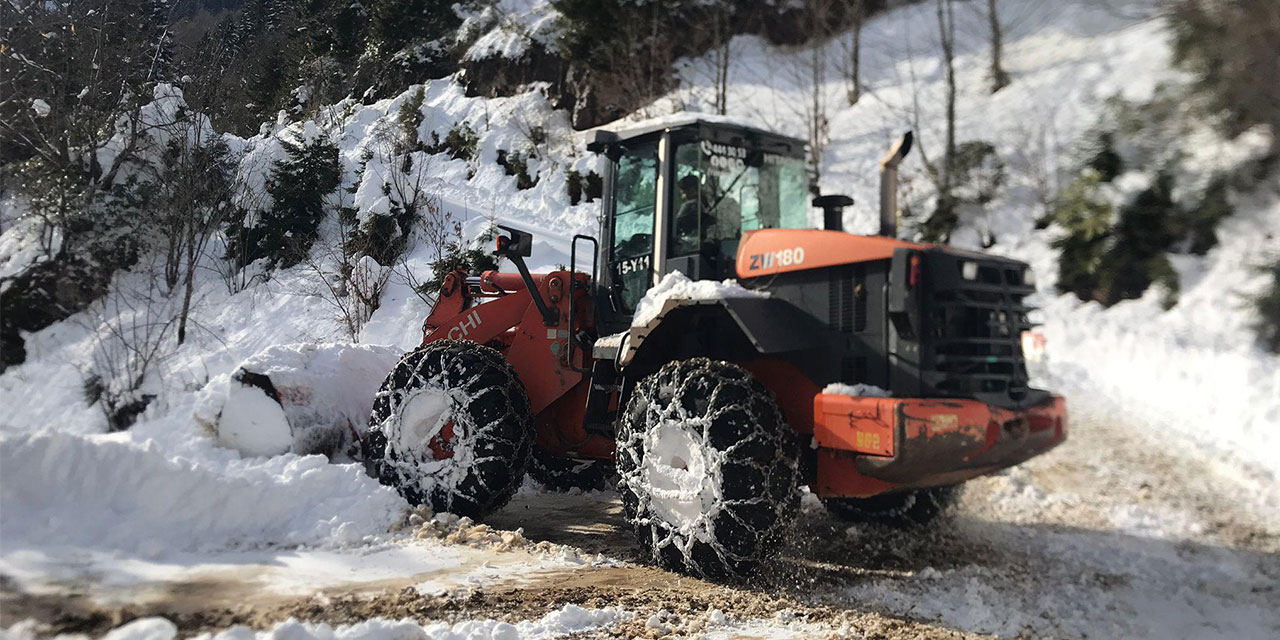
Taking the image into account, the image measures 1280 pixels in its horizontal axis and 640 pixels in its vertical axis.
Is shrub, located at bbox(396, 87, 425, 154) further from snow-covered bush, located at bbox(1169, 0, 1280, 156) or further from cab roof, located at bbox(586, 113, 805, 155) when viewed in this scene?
snow-covered bush, located at bbox(1169, 0, 1280, 156)

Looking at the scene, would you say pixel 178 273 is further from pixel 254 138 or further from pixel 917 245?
pixel 917 245

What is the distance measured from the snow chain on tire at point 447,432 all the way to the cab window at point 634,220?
95cm

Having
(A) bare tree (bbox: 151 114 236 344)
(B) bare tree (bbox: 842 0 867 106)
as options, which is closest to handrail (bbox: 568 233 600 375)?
(A) bare tree (bbox: 151 114 236 344)

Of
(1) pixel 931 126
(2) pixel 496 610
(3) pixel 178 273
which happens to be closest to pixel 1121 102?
(1) pixel 931 126

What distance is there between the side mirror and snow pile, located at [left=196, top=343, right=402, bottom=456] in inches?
34.2

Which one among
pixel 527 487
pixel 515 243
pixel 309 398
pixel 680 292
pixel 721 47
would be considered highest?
pixel 721 47

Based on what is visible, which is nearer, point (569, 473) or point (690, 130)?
point (690, 130)

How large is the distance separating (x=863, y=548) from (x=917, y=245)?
203 cm

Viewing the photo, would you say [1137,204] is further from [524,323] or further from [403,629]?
[403,629]

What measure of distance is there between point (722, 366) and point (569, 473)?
7.74 ft

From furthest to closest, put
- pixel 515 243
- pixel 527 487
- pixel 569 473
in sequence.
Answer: pixel 527 487 < pixel 569 473 < pixel 515 243

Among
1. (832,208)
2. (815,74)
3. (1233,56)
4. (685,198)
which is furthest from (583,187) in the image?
(815,74)

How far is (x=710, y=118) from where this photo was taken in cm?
478

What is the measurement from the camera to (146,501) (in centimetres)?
240
